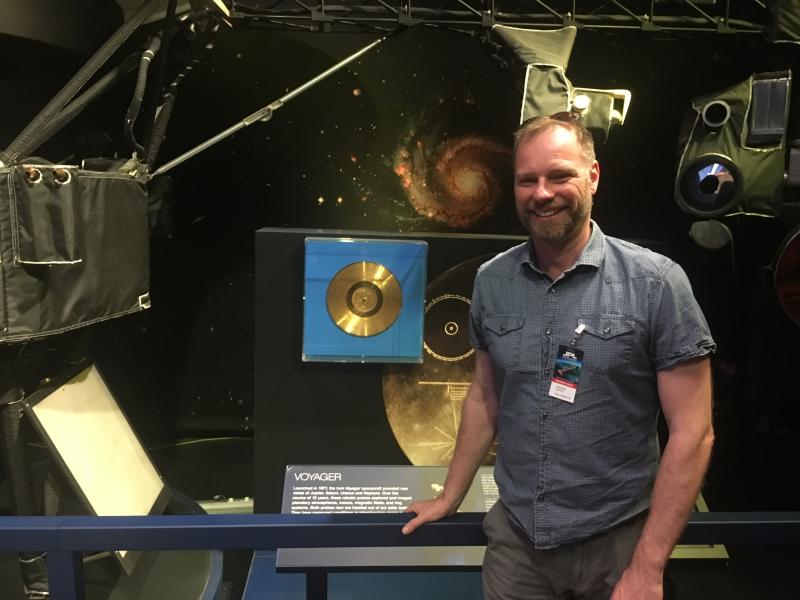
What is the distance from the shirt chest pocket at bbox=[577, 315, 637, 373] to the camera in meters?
1.31

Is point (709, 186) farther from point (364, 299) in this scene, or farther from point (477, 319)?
point (477, 319)

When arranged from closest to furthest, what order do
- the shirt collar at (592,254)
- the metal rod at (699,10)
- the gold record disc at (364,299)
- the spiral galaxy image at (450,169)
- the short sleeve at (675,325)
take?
the short sleeve at (675,325), the shirt collar at (592,254), the gold record disc at (364,299), the metal rod at (699,10), the spiral galaxy image at (450,169)

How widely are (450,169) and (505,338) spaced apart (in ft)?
8.10

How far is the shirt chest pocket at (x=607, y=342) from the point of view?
1.31 metres

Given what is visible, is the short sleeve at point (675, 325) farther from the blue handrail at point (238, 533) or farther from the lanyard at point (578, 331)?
the blue handrail at point (238, 533)

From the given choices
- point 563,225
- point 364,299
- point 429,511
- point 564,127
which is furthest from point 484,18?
point 429,511

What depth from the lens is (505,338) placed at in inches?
56.6

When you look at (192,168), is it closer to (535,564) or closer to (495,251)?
(495,251)

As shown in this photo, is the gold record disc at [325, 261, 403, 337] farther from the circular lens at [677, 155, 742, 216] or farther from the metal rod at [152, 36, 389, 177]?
the circular lens at [677, 155, 742, 216]

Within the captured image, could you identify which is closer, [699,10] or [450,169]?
[699,10]

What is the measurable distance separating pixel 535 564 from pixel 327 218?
2702 mm

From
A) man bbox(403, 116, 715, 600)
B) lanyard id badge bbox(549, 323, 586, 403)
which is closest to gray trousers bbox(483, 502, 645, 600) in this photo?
man bbox(403, 116, 715, 600)

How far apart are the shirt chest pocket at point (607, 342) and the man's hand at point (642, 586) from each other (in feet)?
1.33

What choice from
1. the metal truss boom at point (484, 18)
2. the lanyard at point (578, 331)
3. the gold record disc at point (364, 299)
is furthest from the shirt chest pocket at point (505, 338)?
the metal truss boom at point (484, 18)
